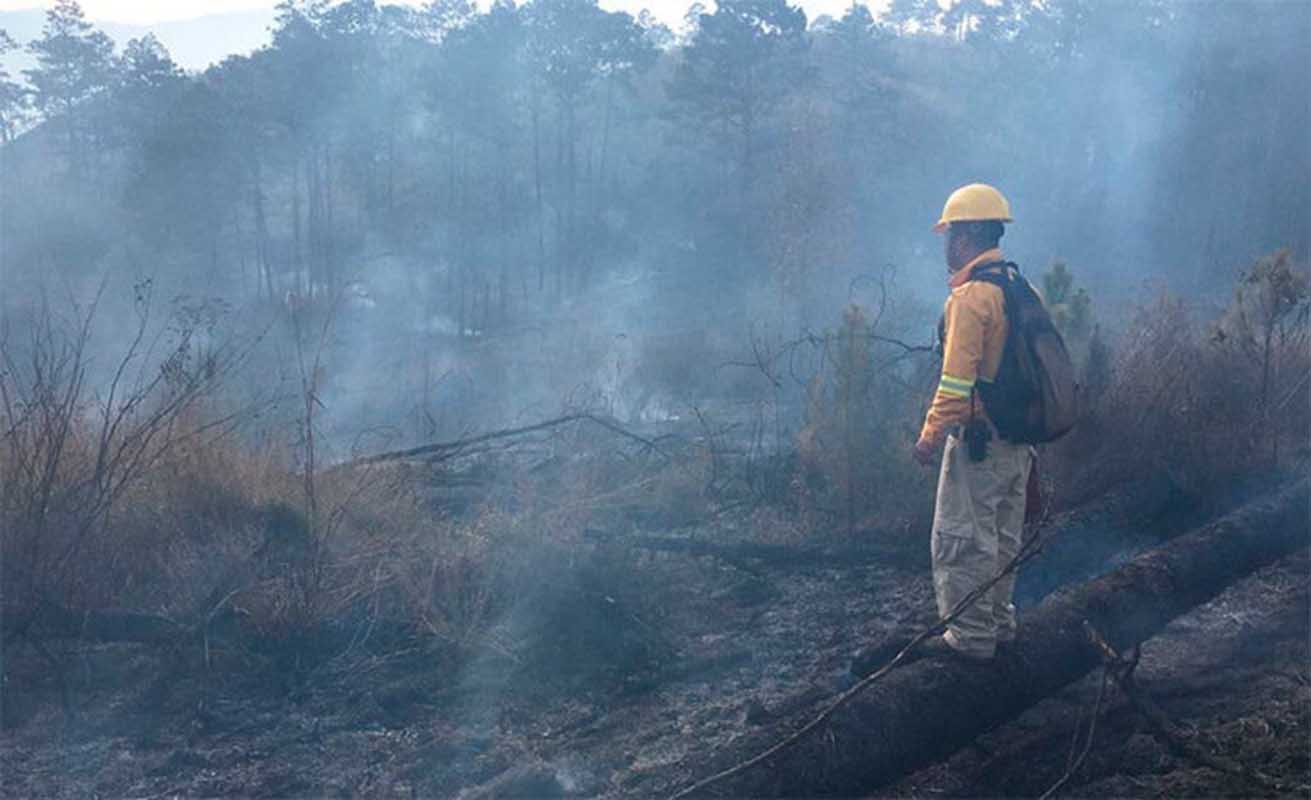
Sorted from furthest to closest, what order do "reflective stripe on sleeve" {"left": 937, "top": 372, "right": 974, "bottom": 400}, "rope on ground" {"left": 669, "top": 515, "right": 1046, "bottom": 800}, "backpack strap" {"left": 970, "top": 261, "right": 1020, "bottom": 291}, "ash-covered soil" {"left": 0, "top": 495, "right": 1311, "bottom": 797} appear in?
"backpack strap" {"left": 970, "top": 261, "right": 1020, "bottom": 291}
"reflective stripe on sleeve" {"left": 937, "top": 372, "right": 974, "bottom": 400}
"ash-covered soil" {"left": 0, "top": 495, "right": 1311, "bottom": 797}
"rope on ground" {"left": 669, "top": 515, "right": 1046, "bottom": 800}

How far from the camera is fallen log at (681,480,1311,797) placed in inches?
174

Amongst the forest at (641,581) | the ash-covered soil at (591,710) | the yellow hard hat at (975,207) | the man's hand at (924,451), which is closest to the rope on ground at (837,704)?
the forest at (641,581)

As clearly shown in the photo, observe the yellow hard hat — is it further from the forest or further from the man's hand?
the forest

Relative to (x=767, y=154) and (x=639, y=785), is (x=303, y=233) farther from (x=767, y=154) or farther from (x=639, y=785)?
(x=639, y=785)

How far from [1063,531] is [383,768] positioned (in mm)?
4513

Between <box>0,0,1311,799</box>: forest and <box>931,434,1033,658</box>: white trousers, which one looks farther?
<box>931,434,1033,658</box>: white trousers

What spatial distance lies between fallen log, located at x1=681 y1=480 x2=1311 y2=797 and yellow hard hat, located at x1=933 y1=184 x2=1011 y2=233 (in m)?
1.76

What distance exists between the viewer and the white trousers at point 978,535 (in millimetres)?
5066

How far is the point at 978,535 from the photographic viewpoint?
508 centimetres

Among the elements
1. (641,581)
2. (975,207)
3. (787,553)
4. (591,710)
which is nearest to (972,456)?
(975,207)

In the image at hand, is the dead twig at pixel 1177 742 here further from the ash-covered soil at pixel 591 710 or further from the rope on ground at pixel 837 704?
the rope on ground at pixel 837 704

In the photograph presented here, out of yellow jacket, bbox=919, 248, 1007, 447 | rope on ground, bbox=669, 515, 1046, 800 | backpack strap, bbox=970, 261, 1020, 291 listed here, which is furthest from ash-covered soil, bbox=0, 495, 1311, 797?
backpack strap, bbox=970, 261, 1020, 291

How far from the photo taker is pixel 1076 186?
135ft

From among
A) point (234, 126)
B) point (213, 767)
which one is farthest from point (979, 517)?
point (234, 126)
